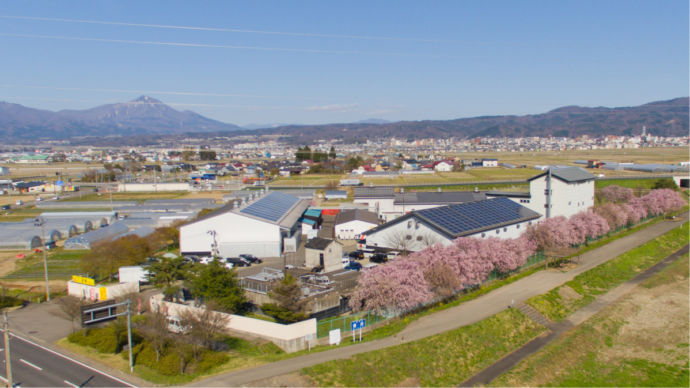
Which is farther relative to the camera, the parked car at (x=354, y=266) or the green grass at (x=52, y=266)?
the green grass at (x=52, y=266)

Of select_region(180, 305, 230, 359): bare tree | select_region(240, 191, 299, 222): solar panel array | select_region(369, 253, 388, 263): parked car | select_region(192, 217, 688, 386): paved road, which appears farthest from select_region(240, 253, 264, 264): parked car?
select_region(192, 217, 688, 386): paved road

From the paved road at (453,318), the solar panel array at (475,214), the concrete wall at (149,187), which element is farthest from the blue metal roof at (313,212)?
the concrete wall at (149,187)

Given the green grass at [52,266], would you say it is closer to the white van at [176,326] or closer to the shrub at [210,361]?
the white van at [176,326]

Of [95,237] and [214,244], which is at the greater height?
[214,244]

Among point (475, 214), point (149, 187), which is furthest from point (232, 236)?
point (149, 187)

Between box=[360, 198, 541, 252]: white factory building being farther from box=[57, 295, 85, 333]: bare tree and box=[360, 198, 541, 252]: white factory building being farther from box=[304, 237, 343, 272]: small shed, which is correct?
box=[57, 295, 85, 333]: bare tree

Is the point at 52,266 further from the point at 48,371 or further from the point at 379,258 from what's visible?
the point at 379,258
